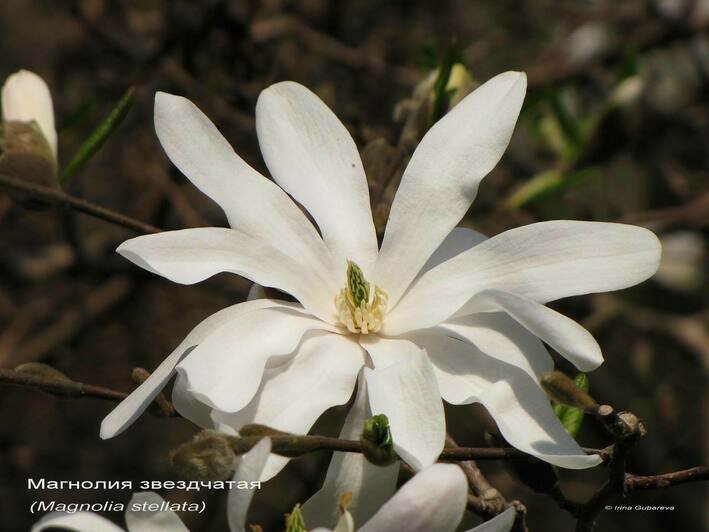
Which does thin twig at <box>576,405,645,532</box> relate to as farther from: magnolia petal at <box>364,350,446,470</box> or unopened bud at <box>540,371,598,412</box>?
magnolia petal at <box>364,350,446,470</box>

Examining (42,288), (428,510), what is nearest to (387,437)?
(428,510)

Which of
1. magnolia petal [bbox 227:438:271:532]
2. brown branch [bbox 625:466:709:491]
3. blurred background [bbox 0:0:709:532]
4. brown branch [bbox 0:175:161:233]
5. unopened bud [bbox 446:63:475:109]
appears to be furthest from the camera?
blurred background [bbox 0:0:709:532]

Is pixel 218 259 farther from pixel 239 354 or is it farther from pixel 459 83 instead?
pixel 459 83

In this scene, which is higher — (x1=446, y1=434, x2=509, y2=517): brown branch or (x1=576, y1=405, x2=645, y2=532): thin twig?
(x1=576, y1=405, x2=645, y2=532): thin twig

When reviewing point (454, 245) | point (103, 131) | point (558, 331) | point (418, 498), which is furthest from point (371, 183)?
point (418, 498)

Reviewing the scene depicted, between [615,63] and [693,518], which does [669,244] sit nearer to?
[615,63]

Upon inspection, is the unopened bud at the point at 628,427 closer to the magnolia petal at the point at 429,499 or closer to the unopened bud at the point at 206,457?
the magnolia petal at the point at 429,499

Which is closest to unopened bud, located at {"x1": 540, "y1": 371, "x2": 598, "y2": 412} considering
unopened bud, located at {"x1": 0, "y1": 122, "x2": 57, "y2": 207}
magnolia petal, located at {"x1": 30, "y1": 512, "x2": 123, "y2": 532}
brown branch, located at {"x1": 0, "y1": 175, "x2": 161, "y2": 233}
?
magnolia petal, located at {"x1": 30, "y1": 512, "x2": 123, "y2": 532}

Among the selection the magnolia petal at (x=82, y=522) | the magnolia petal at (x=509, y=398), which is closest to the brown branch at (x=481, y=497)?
the magnolia petal at (x=509, y=398)
